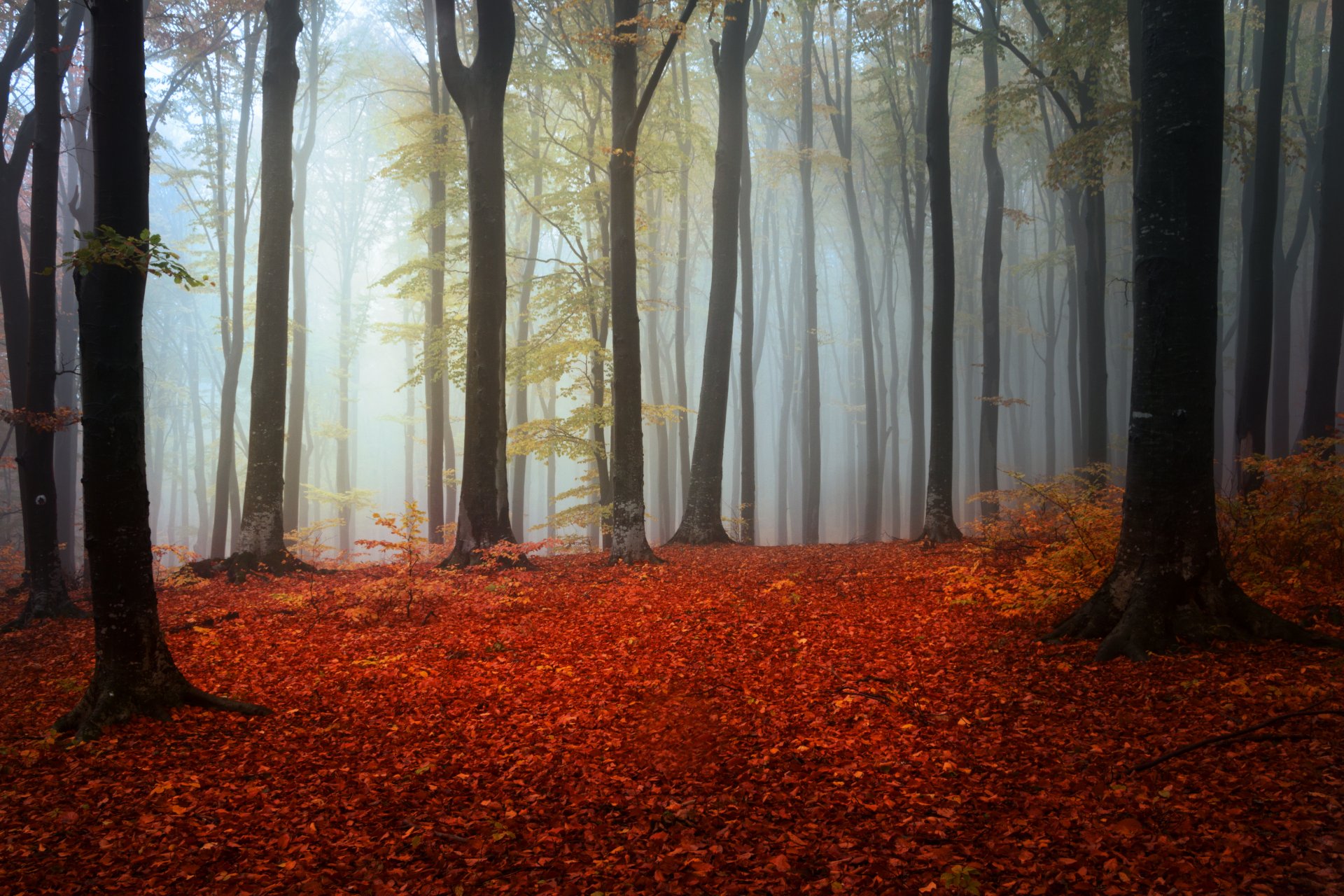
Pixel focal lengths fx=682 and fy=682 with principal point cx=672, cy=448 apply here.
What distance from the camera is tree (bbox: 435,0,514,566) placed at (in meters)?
10.6

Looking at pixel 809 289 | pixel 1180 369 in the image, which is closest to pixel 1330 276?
pixel 1180 369

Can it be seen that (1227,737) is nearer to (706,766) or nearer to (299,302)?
(706,766)

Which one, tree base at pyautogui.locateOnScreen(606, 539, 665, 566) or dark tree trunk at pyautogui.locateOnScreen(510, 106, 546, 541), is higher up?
dark tree trunk at pyautogui.locateOnScreen(510, 106, 546, 541)

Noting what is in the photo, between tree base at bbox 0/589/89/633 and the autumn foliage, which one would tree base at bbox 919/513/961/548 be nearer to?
the autumn foliage

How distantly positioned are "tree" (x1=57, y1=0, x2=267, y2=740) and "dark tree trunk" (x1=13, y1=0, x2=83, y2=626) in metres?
5.57

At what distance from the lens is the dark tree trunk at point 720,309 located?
13.8m

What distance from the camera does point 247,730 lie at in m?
4.75

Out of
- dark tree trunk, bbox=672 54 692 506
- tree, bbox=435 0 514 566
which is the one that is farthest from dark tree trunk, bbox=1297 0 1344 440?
tree, bbox=435 0 514 566

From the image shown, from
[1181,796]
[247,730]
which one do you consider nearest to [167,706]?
[247,730]

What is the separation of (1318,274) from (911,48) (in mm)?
12660

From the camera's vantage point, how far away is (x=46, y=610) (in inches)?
355

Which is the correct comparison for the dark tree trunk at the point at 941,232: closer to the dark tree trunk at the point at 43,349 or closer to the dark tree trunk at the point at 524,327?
the dark tree trunk at the point at 524,327

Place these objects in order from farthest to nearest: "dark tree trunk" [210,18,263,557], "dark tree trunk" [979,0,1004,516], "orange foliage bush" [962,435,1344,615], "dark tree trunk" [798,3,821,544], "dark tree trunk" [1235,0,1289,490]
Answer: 1. "dark tree trunk" [798,3,821,544]
2. "dark tree trunk" [210,18,263,557]
3. "dark tree trunk" [979,0,1004,516]
4. "dark tree trunk" [1235,0,1289,490]
5. "orange foliage bush" [962,435,1344,615]

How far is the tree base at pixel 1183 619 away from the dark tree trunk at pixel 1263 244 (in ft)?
20.7
